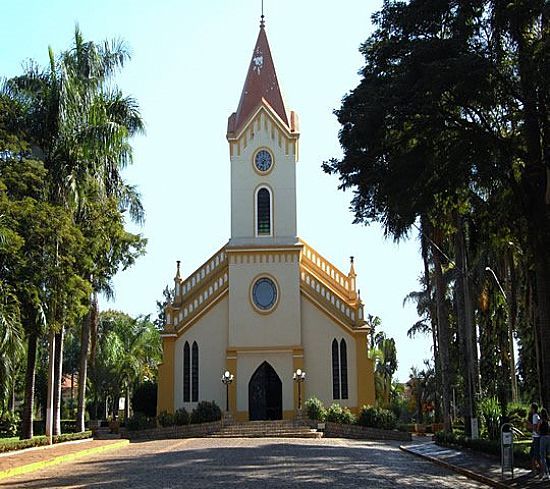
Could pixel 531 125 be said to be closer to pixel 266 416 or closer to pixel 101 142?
pixel 101 142

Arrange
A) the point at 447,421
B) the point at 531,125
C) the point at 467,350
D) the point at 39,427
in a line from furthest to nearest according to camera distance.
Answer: the point at 39,427 → the point at 447,421 → the point at 467,350 → the point at 531,125

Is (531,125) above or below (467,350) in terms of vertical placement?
above

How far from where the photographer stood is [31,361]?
2683 cm

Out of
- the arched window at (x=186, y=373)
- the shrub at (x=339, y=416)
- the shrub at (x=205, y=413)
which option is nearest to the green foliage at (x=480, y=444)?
the shrub at (x=339, y=416)

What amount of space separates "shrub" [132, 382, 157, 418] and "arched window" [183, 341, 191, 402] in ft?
15.3

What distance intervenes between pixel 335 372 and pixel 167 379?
860 centimetres

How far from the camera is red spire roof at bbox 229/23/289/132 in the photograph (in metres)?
44.7

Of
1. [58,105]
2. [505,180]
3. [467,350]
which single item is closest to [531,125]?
[505,180]

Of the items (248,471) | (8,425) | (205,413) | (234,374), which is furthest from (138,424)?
(248,471)

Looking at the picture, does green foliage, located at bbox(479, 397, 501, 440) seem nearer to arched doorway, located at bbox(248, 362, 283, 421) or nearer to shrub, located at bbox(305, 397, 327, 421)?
shrub, located at bbox(305, 397, 327, 421)

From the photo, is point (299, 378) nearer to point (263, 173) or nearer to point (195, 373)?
point (195, 373)

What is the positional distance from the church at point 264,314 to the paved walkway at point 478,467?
48.3 ft

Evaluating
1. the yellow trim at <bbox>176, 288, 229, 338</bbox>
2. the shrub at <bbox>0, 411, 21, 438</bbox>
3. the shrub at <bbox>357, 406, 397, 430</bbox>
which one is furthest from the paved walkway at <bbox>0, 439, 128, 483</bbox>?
the shrub at <bbox>0, 411, 21, 438</bbox>

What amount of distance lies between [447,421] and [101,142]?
51.0 ft
